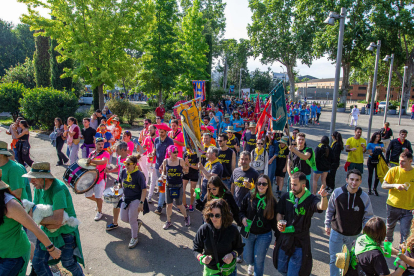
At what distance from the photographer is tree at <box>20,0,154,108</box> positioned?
16500mm

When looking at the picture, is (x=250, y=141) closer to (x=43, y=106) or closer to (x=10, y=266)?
(x=10, y=266)

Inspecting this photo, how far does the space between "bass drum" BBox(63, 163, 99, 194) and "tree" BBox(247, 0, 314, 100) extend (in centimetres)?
3961

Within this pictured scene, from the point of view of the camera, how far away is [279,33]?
41.8m

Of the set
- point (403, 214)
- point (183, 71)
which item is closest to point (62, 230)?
point (403, 214)

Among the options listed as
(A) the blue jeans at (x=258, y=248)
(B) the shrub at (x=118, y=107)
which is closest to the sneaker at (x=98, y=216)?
(A) the blue jeans at (x=258, y=248)

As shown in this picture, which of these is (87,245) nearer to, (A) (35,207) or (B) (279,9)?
(A) (35,207)

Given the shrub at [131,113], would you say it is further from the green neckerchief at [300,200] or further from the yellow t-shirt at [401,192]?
the green neckerchief at [300,200]

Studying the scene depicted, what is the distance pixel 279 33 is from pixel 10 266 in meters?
44.3

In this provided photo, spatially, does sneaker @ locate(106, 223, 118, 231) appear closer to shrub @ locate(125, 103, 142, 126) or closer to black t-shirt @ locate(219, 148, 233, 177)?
black t-shirt @ locate(219, 148, 233, 177)

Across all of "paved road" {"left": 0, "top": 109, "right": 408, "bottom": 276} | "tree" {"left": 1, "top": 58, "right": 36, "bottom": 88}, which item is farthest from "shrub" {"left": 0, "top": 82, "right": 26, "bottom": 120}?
"paved road" {"left": 0, "top": 109, "right": 408, "bottom": 276}

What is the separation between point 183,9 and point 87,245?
1836 inches

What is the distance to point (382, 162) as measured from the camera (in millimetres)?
7621

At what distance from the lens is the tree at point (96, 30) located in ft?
54.1

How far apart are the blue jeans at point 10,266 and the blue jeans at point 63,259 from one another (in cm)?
44
